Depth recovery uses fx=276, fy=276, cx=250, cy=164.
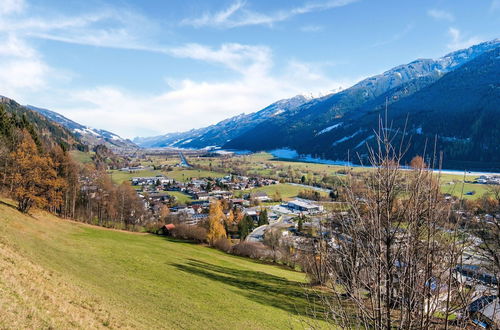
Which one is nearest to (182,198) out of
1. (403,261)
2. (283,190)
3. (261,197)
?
(261,197)

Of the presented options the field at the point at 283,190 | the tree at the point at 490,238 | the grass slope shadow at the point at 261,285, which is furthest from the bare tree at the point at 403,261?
the field at the point at 283,190

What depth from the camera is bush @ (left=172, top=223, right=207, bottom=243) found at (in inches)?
2475

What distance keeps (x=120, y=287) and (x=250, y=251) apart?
36.7m

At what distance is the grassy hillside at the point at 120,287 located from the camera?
13.4 m

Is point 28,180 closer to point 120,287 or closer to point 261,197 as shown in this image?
point 120,287

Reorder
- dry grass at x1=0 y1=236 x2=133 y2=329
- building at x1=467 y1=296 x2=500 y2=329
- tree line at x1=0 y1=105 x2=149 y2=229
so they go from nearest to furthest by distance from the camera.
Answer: building at x1=467 y1=296 x2=500 y2=329 < dry grass at x1=0 y1=236 x2=133 y2=329 < tree line at x1=0 y1=105 x2=149 y2=229

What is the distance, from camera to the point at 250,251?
189ft

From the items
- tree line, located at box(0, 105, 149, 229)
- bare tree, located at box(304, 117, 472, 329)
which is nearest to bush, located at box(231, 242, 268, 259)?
tree line, located at box(0, 105, 149, 229)

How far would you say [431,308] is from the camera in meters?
4.94

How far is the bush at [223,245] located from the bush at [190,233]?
3496 millimetres

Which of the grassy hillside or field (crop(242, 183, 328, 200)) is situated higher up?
the grassy hillside

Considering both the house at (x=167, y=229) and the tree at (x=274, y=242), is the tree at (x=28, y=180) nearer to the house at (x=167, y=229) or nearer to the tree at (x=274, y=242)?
the house at (x=167, y=229)

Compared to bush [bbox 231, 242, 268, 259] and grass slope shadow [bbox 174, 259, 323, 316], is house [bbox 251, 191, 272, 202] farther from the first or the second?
grass slope shadow [bbox 174, 259, 323, 316]

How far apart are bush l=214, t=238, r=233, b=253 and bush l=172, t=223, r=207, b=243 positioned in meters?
3.50
